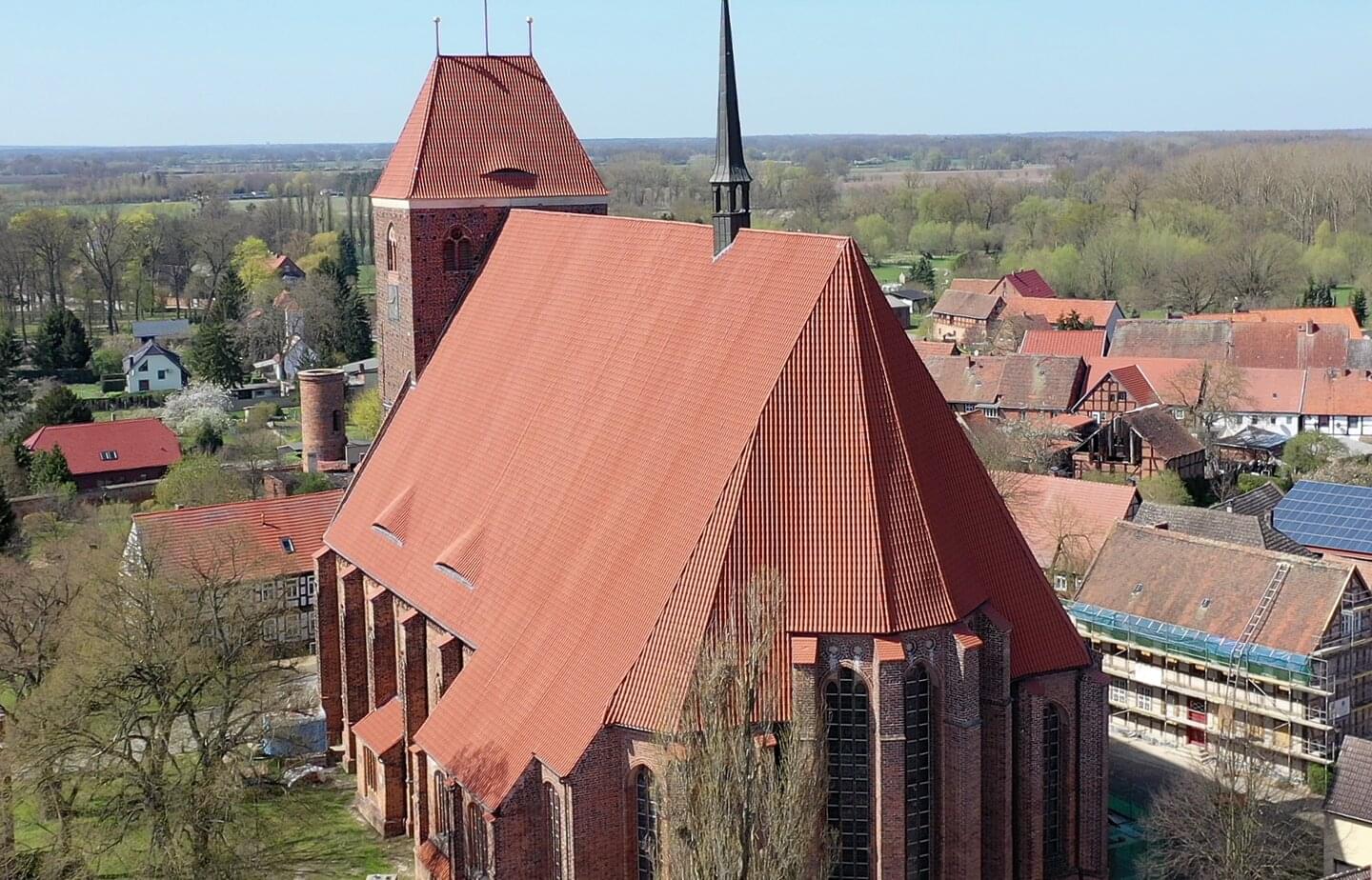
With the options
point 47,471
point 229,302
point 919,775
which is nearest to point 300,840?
point 919,775

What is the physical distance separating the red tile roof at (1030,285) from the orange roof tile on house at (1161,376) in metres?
34.0

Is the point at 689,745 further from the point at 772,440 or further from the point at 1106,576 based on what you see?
the point at 1106,576

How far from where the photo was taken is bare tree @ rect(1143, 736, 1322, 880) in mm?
25000

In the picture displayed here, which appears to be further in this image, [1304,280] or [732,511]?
[1304,280]

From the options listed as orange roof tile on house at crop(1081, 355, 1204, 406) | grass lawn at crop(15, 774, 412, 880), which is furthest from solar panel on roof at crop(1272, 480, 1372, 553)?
grass lawn at crop(15, 774, 412, 880)

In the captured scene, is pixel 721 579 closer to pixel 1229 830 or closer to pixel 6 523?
pixel 1229 830

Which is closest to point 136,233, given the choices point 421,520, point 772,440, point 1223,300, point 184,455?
point 184,455

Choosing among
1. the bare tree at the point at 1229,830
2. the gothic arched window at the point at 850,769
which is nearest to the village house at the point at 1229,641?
the bare tree at the point at 1229,830

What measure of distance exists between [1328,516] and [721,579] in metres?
29.1

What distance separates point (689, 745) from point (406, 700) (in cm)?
1042

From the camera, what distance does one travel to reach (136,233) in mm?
117500

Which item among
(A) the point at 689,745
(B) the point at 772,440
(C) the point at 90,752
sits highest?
(B) the point at 772,440

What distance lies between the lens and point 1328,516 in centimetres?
4378

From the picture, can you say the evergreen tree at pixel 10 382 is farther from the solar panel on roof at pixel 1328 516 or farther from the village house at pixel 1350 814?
the village house at pixel 1350 814
